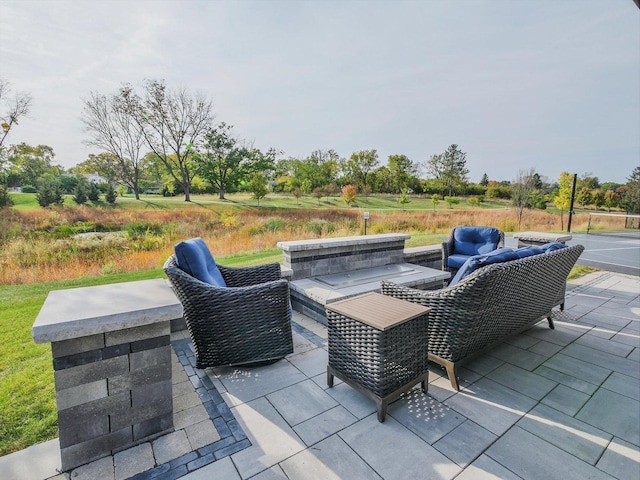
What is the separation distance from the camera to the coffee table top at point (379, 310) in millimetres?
1802

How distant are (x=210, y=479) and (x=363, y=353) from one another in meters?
1.00

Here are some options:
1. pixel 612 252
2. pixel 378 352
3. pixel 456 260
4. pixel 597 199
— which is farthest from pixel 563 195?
pixel 378 352

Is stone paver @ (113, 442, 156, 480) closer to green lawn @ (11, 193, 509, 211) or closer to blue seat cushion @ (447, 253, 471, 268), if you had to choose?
blue seat cushion @ (447, 253, 471, 268)

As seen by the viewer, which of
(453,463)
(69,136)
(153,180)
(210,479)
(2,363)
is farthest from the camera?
(153,180)

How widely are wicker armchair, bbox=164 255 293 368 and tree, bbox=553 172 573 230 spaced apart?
15057 mm

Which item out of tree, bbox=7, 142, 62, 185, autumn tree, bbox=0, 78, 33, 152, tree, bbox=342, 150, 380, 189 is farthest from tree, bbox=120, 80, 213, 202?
tree, bbox=342, 150, 380, 189

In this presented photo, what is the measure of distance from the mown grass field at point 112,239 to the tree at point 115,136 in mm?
934

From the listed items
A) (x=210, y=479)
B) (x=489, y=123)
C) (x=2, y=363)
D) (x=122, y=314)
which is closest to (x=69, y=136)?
(x=2, y=363)

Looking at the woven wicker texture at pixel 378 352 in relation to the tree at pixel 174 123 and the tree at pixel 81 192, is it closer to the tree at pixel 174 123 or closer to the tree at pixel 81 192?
the tree at pixel 81 192

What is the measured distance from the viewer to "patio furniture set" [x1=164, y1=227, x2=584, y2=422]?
73.3 inches

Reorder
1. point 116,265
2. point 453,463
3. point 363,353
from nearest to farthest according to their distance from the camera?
point 453,463 → point 363,353 → point 116,265

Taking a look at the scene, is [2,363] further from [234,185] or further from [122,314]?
[234,185]

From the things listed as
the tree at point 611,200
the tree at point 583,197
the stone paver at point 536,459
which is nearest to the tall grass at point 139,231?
the stone paver at point 536,459

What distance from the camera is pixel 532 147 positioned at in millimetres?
13383
